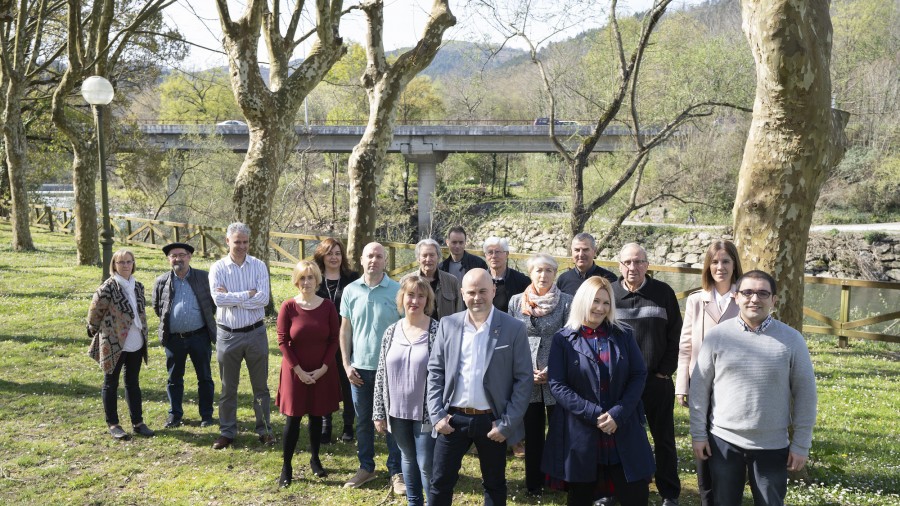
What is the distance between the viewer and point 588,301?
11.6 ft

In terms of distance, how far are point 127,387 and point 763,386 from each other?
Result: 5.00 meters

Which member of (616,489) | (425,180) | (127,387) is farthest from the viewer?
(425,180)

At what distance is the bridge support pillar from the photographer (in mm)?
40375

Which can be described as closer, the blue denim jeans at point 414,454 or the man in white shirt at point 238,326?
the blue denim jeans at point 414,454

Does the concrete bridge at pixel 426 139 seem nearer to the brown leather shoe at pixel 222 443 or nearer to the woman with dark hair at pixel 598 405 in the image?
the brown leather shoe at pixel 222 443

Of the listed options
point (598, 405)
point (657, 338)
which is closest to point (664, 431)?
point (657, 338)

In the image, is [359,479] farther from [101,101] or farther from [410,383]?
[101,101]

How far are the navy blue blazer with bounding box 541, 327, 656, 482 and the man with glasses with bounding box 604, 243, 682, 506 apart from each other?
607 mm

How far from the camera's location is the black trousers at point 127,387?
5.45 meters

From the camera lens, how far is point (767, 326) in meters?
3.26

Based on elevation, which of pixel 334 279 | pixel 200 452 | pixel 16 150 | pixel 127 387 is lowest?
pixel 200 452

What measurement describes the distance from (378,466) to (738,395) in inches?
112

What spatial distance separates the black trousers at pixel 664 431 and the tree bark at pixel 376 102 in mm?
5198

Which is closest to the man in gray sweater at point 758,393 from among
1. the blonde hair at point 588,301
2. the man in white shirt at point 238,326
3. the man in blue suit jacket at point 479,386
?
the blonde hair at point 588,301
